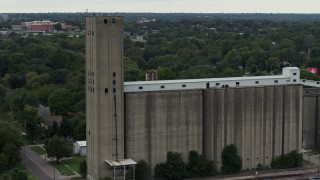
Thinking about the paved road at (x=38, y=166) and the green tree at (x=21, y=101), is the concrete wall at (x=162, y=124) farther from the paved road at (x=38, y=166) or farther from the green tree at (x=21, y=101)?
the green tree at (x=21, y=101)

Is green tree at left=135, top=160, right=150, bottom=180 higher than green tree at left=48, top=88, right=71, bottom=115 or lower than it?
lower

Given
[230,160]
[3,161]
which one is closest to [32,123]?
[3,161]

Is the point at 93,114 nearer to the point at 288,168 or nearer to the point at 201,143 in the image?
the point at 201,143

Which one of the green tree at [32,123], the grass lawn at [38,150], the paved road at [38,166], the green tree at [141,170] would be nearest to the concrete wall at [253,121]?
the green tree at [141,170]

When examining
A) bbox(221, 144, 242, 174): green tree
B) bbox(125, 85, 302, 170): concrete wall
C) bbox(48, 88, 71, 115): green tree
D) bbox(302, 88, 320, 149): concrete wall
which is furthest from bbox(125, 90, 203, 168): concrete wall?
bbox(48, 88, 71, 115): green tree

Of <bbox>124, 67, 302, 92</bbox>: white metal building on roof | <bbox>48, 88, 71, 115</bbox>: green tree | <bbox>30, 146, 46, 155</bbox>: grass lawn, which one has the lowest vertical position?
<bbox>30, 146, 46, 155</bbox>: grass lawn

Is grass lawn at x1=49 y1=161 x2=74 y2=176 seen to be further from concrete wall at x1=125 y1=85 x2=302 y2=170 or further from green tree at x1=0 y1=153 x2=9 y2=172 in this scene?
concrete wall at x1=125 y1=85 x2=302 y2=170

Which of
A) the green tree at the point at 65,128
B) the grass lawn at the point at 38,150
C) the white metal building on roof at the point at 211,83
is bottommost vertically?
the grass lawn at the point at 38,150
